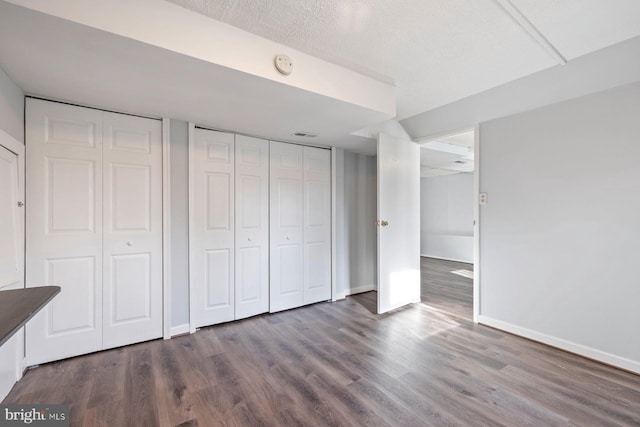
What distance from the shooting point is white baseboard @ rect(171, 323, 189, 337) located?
9.02 ft

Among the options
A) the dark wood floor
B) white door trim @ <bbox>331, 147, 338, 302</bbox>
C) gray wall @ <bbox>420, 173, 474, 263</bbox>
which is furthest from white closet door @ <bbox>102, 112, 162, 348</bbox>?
gray wall @ <bbox>420, 173, 474, 263</bbox>

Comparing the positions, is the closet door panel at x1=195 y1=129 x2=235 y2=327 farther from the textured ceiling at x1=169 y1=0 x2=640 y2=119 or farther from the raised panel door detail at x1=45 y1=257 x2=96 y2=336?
the textured ceiling at x1=169 y1=0 x2=640 y2=119

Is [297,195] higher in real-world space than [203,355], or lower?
higher

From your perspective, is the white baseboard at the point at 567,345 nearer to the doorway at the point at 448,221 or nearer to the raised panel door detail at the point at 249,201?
the doorway at the point at 448,221

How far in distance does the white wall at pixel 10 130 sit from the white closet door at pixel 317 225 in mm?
2594

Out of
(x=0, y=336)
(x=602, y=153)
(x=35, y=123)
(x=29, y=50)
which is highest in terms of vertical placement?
(x=29, y=50)

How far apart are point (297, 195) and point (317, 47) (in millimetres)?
1901

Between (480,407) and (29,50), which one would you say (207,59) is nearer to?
(29,50)

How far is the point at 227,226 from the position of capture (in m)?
3.09

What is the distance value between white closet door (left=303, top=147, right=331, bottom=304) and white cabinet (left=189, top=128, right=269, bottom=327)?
569 millimetres

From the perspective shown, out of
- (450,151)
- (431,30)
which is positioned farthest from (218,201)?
(450,151)

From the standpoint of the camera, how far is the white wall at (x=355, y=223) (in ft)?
13.1

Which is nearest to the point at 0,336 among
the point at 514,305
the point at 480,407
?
the point at 480,407

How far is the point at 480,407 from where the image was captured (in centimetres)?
174
